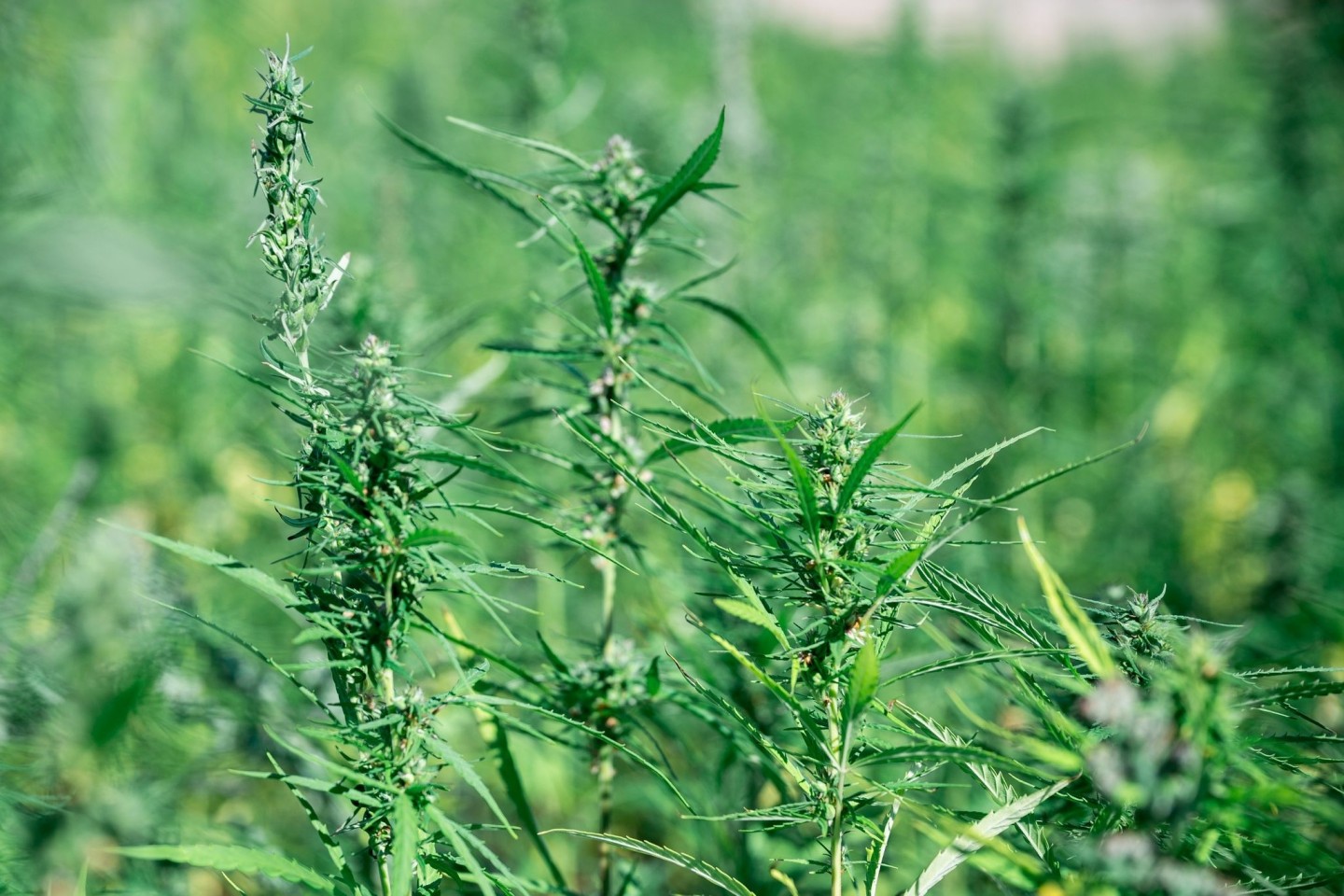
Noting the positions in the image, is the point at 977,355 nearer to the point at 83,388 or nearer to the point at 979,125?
the point at 979,125

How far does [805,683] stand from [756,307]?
108 inches

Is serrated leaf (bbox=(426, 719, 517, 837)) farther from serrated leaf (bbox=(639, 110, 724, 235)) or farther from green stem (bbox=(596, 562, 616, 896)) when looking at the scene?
serrated leaf (bbox=(639, 110, 724, 235))

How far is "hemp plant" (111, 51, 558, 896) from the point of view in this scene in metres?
0.64

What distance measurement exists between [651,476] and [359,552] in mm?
344

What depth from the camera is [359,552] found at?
69 cm

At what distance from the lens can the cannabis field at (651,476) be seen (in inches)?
26.1

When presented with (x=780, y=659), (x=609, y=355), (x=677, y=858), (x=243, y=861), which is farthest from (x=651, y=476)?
(x=243, y=861)

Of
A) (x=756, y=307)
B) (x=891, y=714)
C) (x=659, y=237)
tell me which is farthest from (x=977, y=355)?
(x=891, y=714)

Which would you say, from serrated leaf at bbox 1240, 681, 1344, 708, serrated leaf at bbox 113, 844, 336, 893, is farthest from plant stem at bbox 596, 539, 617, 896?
serrated leaf at bbox 1240, 681, 1344, 708

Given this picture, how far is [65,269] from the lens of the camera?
3.90 ft

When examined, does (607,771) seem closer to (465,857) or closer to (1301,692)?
(465,857)

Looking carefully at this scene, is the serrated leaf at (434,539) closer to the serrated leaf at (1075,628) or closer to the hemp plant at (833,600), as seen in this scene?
the hemp plant at (833,600)

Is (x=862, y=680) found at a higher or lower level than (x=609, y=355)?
lower

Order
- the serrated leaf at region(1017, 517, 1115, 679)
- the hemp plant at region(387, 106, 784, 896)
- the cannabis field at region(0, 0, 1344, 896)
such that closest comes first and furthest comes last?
the serrated leaf at region(1017, 517, 1115, 679) < the cannabis field at region(0, 0, 1344, 896) < the hemp plant at region(387, 106, 784, 896)
